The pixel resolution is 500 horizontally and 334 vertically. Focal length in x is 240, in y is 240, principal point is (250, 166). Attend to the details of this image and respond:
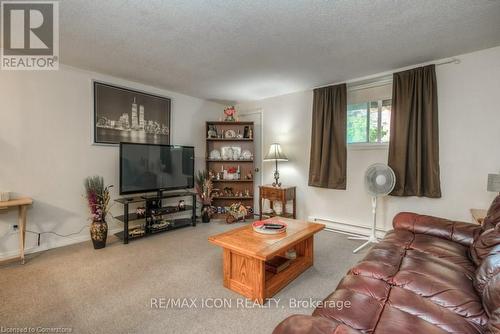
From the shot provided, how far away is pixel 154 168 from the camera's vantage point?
142 inches

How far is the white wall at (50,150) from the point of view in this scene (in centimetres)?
271

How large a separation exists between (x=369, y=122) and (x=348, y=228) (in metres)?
1.60

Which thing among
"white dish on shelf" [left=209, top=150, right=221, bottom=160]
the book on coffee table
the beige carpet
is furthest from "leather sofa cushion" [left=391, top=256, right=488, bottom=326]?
"white dish on shelf" [left=209, top=150, right=221, bottom=160]

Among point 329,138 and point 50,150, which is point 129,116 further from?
point 329,138

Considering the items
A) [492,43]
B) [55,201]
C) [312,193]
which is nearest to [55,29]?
[55,201]

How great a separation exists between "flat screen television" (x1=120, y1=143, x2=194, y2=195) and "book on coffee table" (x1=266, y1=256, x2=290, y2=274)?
2215 mm

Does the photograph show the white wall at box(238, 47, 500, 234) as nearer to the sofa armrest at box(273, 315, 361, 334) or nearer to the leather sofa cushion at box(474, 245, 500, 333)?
the leather sofa cushion at box(474, 245, 500, 333)

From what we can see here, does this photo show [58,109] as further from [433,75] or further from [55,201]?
[433,75]

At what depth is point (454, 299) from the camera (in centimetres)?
115

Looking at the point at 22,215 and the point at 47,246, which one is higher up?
the point at 22,215

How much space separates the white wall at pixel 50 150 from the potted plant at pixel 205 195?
1.34 meters

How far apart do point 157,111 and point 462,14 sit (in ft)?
12.7

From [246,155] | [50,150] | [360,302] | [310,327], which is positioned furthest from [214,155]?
[310,327]

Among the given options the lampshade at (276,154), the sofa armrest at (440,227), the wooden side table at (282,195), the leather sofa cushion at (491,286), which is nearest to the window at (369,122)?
the lampshade at (276,154)
